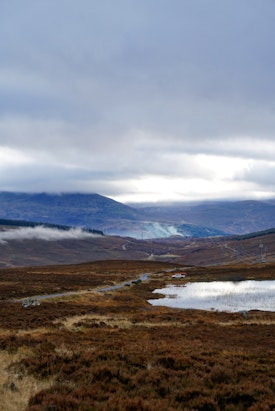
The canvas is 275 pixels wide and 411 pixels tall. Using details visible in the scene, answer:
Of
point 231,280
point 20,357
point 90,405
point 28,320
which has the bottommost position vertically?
point 231,280

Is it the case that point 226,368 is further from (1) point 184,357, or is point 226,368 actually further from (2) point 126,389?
(2) point 126,389

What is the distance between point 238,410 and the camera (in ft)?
39.8

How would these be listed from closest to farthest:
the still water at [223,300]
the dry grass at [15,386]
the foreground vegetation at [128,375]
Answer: the dry grass at [15,386] < the foreground vegetation at [128,375] < the still water at [223,300]

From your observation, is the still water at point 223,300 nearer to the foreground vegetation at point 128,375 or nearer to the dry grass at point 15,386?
the foreground vegetation at point 128,375

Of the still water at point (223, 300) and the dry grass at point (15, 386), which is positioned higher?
the dry grass at point (15, 386)

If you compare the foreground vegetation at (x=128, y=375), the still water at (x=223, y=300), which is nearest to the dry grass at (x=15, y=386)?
the foreground vegetation at (x=128, y=375)

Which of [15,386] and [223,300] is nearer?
[15,386]

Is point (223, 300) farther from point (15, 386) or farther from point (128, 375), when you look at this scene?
point (15, 386)

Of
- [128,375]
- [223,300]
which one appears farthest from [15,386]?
[223,300]

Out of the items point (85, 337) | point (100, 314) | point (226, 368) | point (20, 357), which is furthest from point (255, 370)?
point (100, 314)

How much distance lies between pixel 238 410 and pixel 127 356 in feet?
24.4

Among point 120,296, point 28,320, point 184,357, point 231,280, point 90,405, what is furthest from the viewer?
point 231,280

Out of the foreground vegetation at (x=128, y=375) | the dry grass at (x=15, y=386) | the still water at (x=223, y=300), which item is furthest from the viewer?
the still water at (x=223, y=300)

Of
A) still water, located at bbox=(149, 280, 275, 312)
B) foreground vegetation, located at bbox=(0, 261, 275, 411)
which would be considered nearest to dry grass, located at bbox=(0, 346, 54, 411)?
foreground vegetation, located at bbox=(0, 261, 275, 411)
